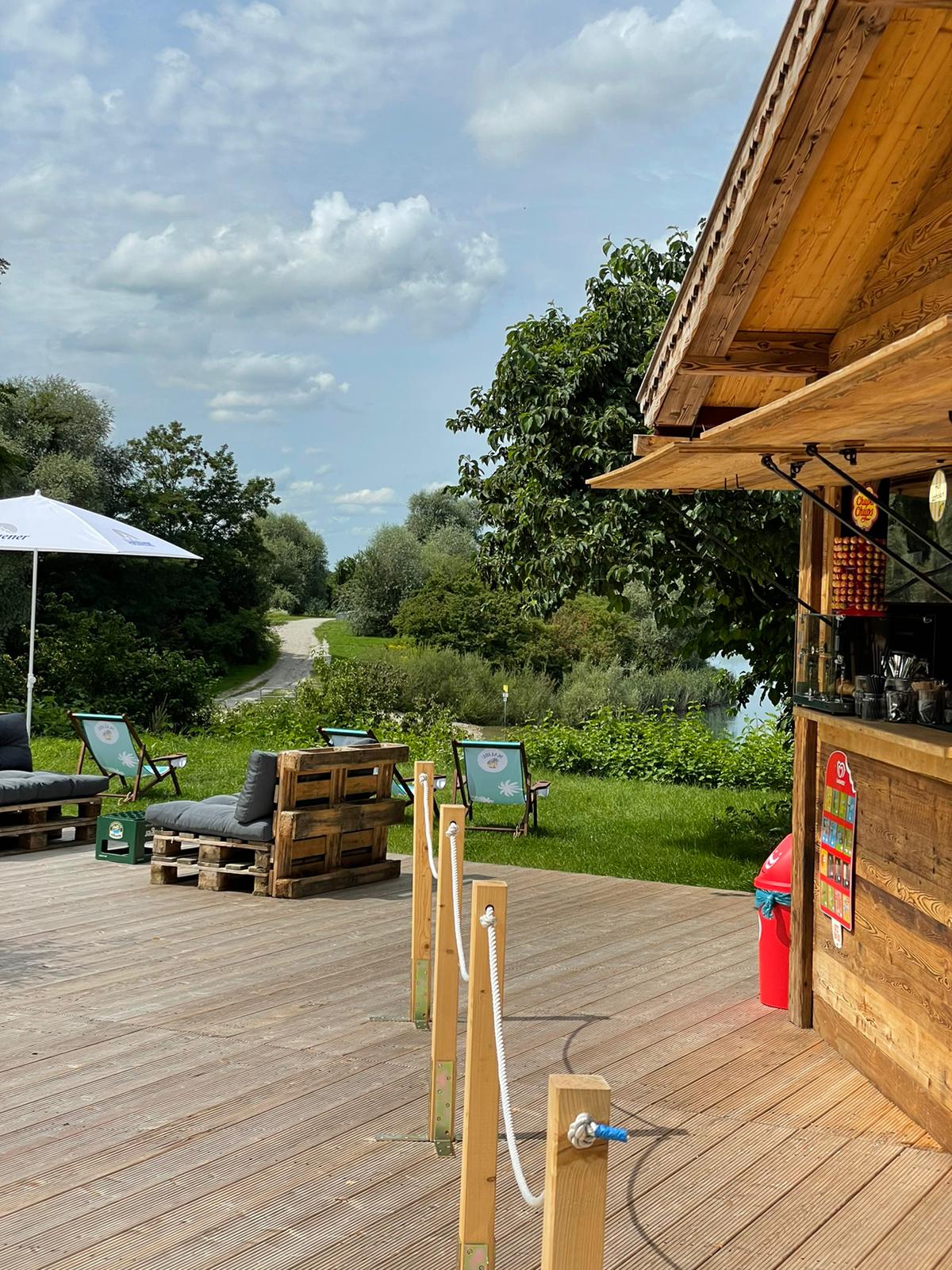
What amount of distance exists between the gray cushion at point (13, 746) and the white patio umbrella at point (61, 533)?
1.22ft

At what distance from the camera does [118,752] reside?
35.6ft

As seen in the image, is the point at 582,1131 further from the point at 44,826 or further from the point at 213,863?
the point at 44,826

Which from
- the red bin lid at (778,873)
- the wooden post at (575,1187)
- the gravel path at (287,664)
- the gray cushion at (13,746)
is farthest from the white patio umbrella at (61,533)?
the gravel path at (287,664)

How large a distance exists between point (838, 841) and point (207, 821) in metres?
4.29

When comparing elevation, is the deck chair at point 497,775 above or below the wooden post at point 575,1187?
below

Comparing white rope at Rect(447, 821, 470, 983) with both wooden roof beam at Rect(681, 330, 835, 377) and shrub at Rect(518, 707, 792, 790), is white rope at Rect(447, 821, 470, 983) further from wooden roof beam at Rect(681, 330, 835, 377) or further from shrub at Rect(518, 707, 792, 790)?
shrub at Rect(518, 707, 792, 790)

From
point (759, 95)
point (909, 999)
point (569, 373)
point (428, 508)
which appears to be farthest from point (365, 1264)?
point (428, 508)

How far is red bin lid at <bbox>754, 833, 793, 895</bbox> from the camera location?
537 cm

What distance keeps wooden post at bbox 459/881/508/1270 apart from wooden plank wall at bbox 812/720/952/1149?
70.1 inches

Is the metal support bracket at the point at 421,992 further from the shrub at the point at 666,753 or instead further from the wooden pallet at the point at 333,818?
the shrub at the point at 666,753

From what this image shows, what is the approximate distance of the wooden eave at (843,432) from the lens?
257cm

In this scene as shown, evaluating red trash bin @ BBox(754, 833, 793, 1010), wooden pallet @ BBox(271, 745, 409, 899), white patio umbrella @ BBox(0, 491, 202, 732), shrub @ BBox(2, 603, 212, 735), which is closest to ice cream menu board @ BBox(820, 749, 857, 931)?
red trash bin @ BBox(754, 833, 793, 1010)

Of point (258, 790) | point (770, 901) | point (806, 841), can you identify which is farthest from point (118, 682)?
point (806, 841)

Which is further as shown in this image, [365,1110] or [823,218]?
[823,218]
